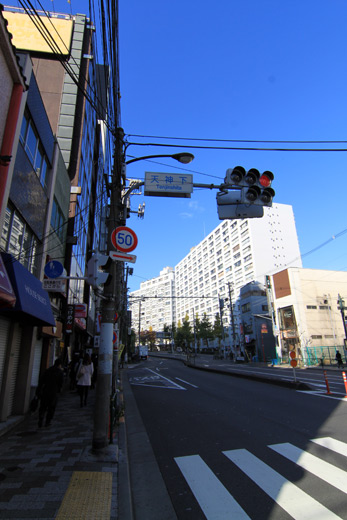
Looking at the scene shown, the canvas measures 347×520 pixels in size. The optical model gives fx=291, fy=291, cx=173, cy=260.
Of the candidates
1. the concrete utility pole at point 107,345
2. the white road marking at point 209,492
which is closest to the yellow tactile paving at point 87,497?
the concrete utility pole at point 107,345

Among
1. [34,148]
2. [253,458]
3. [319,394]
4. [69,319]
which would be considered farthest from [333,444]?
[69,319]

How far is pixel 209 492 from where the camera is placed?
423cm

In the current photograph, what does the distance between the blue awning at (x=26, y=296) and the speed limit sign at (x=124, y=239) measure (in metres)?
3.22

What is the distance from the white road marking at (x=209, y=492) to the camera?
12.0 feet

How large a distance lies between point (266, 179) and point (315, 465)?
5704 mm

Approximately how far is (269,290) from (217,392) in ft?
127

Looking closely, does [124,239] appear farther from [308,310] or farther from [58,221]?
[308,310]

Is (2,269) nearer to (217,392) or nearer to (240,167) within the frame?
(240,167)

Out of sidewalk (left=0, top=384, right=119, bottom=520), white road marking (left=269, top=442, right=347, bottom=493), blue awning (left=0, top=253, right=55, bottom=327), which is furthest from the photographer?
→ blue awning (left=0, top=253, right=55, bottom=327)

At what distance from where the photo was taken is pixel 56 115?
18453mm

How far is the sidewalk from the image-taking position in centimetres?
362

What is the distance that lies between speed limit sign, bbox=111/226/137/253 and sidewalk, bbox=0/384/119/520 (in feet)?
13.3

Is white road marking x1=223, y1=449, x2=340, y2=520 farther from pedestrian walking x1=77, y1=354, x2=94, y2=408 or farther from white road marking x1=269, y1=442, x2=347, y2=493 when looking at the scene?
pedestrian walking x1=77, y1=354, x2=94, y2=408

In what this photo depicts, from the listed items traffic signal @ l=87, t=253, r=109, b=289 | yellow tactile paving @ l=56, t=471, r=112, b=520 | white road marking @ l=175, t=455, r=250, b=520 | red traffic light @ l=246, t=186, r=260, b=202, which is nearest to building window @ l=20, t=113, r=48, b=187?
traffic signal @ l=87, t=253, r=109, b=289
